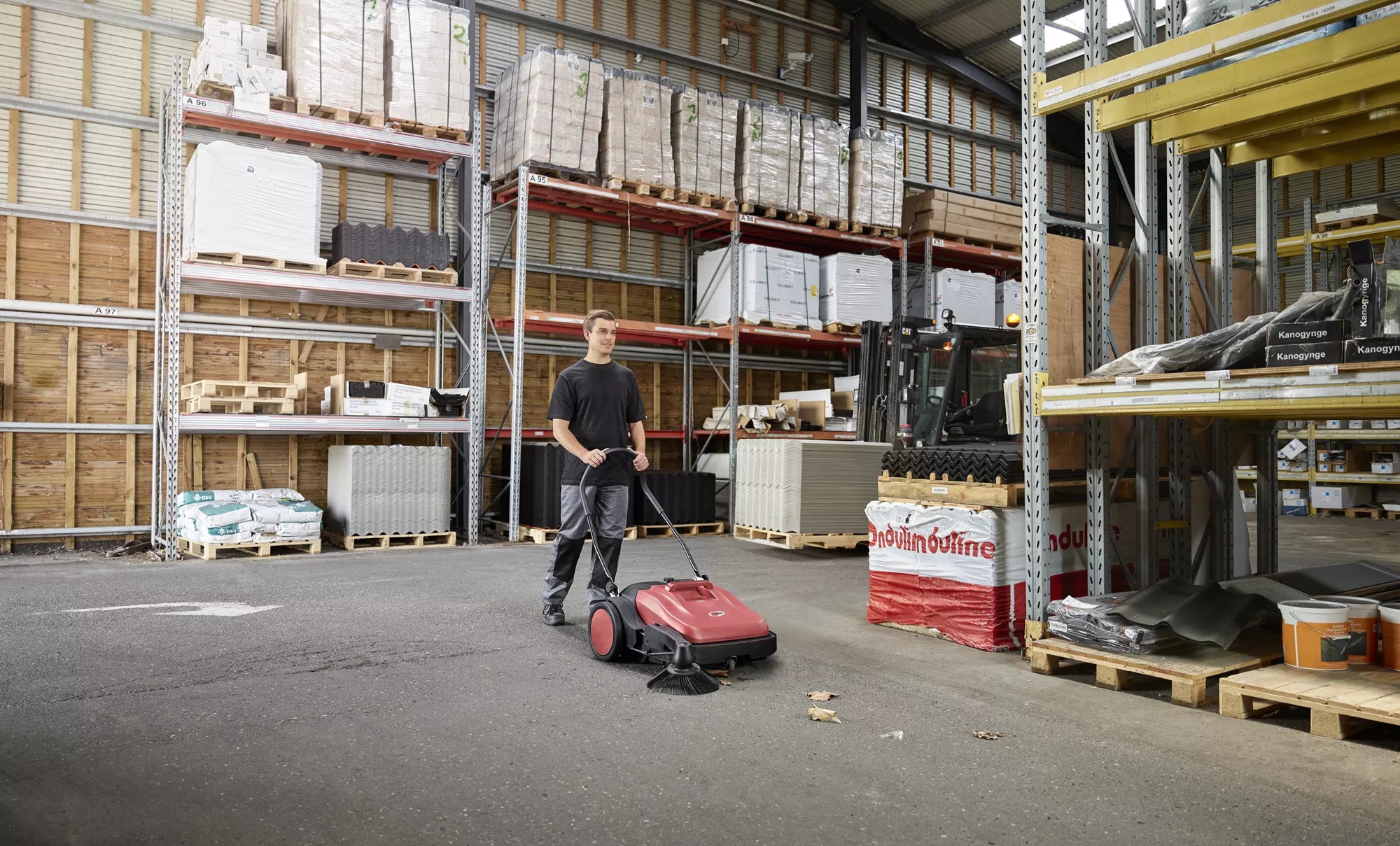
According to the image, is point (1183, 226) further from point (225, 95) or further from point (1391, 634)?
point (225, 95)

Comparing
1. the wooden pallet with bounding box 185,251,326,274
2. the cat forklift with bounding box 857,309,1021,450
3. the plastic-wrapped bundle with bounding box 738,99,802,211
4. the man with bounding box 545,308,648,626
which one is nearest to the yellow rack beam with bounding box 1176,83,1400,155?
the cat forklift with bounding box 857,309,1021,450

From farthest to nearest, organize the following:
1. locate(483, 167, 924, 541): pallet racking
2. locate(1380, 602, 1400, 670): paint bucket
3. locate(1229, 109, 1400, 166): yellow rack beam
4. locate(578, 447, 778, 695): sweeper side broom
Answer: locate(483, 167, 924, 541): pallet racking, locate(1229, 109, 1400, 166): yellow rack beam, locate(578, 447, 778, 695): sweeper side broom, locate(1380, 602, 1400, 670): paint bucket

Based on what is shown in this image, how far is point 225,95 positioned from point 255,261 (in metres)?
1.78

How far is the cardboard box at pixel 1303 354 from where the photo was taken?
401 cm

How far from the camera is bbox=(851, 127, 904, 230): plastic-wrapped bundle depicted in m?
13.8

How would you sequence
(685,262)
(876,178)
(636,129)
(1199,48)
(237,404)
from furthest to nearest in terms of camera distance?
(685,262) < (876,178) < (636,129) < (237,404) < (1199,48)

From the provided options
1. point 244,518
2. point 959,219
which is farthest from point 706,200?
point 244,518

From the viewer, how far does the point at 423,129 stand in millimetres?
10969

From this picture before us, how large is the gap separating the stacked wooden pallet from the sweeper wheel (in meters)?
10.9

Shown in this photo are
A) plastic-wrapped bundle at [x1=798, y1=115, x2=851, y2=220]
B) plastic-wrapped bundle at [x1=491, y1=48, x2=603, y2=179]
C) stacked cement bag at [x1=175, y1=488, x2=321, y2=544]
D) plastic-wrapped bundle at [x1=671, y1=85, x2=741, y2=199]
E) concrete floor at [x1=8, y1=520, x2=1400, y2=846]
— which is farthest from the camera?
plastic-wrapped bundle at [x1=798, y1=115, x2=851, y2=220]

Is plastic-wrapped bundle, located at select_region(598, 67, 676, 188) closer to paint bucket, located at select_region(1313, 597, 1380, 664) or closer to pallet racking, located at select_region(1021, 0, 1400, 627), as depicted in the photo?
pallet racking, located at select_region(1021, 0, 1400, 627)

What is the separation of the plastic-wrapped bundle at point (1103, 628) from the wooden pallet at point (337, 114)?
885 centimetres

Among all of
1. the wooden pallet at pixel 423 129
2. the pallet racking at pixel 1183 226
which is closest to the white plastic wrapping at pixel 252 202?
the wooden pallet at pixel 423 129

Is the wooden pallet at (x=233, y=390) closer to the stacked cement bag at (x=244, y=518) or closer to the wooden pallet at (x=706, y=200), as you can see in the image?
the stacked cement bag at (x=244, y=518)
